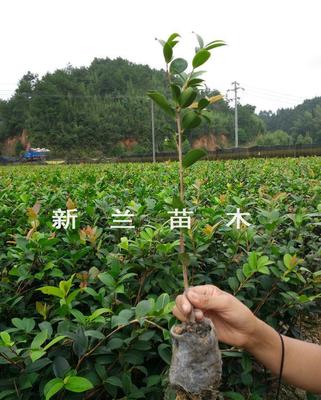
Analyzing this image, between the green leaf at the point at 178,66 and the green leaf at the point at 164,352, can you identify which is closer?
the green leaf at the point at 178,66

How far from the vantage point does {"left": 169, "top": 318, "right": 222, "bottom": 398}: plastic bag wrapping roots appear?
787 mm

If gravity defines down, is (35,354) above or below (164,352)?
above

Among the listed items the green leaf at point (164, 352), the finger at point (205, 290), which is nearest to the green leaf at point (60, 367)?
the green leaf at point (164, 352)

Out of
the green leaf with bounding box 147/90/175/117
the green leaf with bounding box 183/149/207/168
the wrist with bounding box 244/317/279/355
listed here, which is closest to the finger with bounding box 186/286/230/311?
the wrist with bounding box 244/317/279/355

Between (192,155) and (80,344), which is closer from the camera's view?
(192,155)

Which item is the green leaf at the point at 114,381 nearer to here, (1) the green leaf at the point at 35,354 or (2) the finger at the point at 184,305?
(1) the green leaf at the point at 35,354

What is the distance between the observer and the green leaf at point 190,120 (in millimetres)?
865

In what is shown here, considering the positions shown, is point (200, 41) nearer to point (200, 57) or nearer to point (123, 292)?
point (200, 57)

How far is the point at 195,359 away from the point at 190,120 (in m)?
0.47

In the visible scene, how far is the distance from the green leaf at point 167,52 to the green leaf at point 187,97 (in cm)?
8

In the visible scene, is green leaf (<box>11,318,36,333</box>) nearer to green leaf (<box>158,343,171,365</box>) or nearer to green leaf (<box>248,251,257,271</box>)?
green leaf (<box>158,343,171,365</box>)

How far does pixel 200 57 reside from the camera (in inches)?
34.5

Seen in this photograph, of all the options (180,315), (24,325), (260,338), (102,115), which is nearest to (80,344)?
(24,325)

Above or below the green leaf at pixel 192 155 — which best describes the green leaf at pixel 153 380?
below
